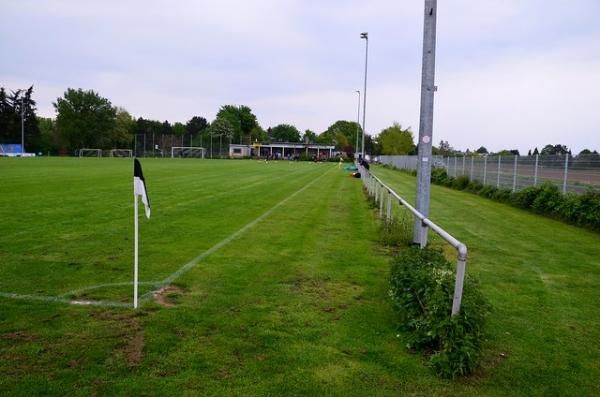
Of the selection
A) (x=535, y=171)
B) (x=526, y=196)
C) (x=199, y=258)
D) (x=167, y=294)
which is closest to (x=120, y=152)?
(x=535, y=171)

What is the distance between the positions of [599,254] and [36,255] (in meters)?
10.4

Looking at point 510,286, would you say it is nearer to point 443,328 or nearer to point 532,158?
point 443,328

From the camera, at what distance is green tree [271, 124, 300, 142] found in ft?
540

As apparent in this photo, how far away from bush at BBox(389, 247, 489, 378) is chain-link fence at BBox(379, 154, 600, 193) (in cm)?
1122

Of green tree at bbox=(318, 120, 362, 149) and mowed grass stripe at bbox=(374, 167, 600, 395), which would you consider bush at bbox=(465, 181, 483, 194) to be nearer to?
mowed grass stripe at bbox=(374, 167, 600, 395)

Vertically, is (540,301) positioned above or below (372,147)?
below

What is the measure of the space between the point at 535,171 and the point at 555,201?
110 inches

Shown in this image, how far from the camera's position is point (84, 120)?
4063 inches

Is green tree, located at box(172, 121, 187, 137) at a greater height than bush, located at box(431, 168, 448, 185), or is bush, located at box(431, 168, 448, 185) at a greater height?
green tree, located at box(172, 121, 187, 137)

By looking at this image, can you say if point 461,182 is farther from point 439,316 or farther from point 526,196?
point 439,316

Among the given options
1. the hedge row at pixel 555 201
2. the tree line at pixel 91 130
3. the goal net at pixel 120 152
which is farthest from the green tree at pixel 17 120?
the hedge row at pixel 555 201

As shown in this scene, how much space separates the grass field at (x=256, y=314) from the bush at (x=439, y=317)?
0.56 feet

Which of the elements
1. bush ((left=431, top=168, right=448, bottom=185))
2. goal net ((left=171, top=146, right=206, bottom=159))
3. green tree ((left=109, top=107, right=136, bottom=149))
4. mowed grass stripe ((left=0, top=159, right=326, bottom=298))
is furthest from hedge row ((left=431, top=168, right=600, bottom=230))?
green tree ((left=109, top=107, right=136, bottom=149))

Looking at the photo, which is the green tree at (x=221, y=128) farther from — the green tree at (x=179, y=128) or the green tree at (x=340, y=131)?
the green tree at (x=340, y=131)
